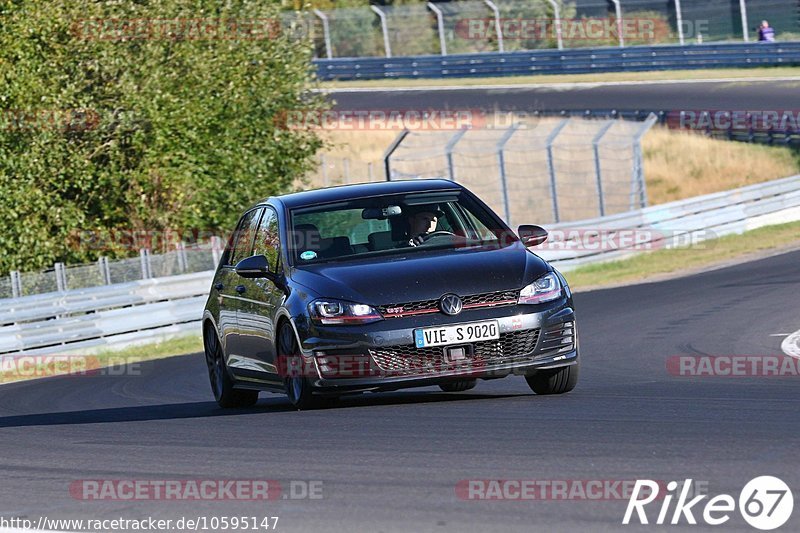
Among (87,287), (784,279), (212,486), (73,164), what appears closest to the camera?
(212,486)

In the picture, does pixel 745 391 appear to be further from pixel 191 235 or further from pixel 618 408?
pixel 191 235

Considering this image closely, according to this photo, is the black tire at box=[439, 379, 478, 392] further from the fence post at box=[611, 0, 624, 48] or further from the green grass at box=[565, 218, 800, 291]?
the fence post at box=[611, 0, 624, 48]

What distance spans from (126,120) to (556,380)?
1599 centimetres

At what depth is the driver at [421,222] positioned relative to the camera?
10.1 meters

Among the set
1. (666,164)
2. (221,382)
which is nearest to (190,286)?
(221,382)

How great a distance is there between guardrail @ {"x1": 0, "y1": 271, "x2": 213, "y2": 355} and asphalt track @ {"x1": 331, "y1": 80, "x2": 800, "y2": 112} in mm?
19418

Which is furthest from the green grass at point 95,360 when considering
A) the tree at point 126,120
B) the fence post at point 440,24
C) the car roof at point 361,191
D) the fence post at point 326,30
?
the fence post at point 326,30

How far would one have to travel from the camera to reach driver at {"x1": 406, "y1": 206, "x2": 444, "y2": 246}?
1009 centimetres

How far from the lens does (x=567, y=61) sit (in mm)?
48250

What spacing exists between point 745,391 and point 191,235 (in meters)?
19.0


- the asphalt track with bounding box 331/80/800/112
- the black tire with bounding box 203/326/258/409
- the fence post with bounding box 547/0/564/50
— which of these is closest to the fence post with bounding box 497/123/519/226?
the asphalt track with bounding box 331/80/800/112

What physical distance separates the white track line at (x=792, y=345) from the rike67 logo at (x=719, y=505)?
6890 mm

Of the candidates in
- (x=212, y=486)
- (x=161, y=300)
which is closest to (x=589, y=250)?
(x=161, y=300)

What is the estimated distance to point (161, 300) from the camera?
2239 centimetres
